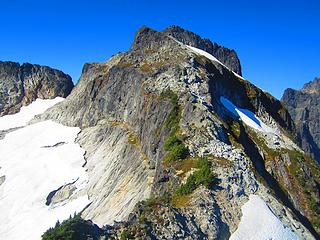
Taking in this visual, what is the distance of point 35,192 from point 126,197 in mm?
22794

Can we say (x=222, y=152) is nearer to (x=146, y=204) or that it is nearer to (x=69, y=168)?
(x=146, y=204)

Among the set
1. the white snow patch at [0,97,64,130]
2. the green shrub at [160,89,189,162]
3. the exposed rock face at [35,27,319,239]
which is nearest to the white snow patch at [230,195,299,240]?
the exposed rock face at [35,27,319,239]

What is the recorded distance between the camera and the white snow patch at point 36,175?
69.2 meters

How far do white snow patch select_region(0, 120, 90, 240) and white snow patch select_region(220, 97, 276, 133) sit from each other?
27557 mm

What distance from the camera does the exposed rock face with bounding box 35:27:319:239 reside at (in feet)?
138

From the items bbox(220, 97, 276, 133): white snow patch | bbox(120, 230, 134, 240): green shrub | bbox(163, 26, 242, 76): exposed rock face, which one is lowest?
bbox(120, 230, 134, 240): green shrub

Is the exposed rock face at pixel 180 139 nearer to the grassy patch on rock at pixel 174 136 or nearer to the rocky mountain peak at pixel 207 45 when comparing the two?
the grassy patch on rock at pixel 174 136

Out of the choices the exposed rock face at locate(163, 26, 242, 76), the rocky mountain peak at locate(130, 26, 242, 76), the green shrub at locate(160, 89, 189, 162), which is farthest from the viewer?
the exposed rock face at locate(163, 26, 242, 76)

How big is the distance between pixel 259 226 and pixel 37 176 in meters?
51.8

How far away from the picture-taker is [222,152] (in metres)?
51.7

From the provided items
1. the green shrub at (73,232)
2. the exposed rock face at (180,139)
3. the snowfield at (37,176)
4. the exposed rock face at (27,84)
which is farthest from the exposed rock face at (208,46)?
the green shrub at (73,232)

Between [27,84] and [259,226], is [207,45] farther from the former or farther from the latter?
[259,226]

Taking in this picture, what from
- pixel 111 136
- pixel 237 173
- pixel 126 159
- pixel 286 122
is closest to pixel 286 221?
pixel 237 173

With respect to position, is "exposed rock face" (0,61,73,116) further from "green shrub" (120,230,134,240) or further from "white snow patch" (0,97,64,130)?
"green shrub" (120,230,134,240)
